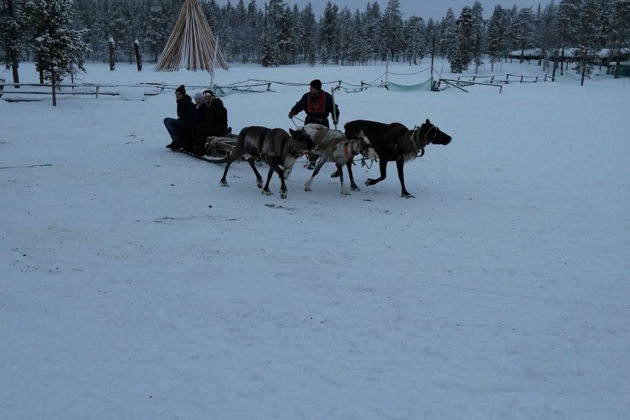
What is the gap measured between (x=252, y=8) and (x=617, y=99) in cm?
9037

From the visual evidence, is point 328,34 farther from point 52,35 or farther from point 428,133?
point 428,133

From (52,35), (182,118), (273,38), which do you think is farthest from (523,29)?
(182,118)

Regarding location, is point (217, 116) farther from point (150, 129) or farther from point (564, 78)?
point (564, 78)

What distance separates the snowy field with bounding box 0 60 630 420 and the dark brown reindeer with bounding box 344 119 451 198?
2.17 ft

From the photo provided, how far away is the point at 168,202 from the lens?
7.36 m

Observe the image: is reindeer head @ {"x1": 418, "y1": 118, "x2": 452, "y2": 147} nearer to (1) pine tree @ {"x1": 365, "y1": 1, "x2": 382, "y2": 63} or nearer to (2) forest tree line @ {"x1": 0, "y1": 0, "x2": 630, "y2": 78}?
(2) forest tree line @ {"x1": 0, "y1": 0, "x2": 630, "y2": 78}

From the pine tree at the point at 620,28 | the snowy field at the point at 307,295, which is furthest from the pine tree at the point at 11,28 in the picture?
the pine tree at the point at 620,28

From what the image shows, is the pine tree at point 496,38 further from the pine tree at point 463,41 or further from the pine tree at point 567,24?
the pine tree at point 463,41

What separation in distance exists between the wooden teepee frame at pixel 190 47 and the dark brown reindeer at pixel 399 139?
1069 inches

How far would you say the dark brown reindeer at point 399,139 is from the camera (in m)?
8.09

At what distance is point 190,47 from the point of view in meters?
33.7

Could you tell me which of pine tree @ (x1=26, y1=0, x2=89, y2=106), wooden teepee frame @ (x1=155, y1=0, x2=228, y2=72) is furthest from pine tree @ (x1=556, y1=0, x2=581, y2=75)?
pine tree @ (x1=26, y1=0, x2=89, y2=106)

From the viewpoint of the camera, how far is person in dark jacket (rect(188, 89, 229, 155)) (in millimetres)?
10727

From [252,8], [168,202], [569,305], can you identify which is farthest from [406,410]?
[252,8]
